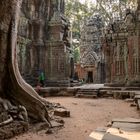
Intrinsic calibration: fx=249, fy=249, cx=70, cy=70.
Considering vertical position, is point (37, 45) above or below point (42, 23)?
below

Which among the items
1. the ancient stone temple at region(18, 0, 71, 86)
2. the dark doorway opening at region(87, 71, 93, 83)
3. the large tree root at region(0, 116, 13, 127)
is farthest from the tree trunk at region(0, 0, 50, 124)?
the dark doorway opening at region(87, 71, 93, 83)

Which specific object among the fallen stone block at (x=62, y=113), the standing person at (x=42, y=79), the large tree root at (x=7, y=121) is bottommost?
the fallen stone block at (x=62, y=113)

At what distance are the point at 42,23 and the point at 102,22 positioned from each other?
1535 centimetres

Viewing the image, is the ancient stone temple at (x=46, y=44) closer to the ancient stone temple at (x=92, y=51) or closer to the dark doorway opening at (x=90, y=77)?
the ancient stone temple at (x=92, y=51)

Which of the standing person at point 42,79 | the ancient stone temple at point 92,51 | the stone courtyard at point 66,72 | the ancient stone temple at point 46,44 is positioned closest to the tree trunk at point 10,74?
the stone courtyard at point 66,72

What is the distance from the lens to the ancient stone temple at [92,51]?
26688 mm

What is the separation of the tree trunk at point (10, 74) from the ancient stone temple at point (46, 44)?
9141mm

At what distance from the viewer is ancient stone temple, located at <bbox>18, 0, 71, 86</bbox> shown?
50.9 feet

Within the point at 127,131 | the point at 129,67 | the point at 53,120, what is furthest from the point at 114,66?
the point at 127,131

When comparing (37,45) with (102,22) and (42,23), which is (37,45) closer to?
(42,23)

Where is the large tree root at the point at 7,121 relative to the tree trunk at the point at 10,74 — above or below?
below

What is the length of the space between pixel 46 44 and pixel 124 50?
5.06 meters

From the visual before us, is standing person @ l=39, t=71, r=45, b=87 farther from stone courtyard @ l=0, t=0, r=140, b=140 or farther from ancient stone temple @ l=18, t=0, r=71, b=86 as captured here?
ancient stone temple @ l=18, t=0, r=71, b=86

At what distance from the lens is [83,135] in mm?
5156
